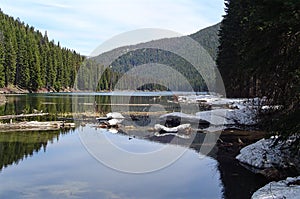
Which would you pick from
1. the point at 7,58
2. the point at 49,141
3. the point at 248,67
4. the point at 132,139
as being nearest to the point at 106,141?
the point at 132,139

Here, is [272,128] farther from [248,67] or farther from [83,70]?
[83,70]

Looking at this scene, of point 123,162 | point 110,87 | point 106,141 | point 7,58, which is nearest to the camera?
point 123,162

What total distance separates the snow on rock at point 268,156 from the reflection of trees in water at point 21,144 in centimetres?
1098

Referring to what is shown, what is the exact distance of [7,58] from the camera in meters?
88.9

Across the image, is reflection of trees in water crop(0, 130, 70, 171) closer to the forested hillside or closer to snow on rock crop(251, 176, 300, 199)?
snow on rock crop(251, 176, 300, 199)

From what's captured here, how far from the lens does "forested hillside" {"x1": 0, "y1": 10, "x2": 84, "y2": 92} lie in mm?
89312

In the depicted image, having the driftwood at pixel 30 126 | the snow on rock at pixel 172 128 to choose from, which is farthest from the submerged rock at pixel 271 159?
the driftwood at pixel 30 126

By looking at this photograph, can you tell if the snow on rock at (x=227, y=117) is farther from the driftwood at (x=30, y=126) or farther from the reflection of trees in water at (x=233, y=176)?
the driftwood at (x=30, y=126)

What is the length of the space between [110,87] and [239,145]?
13061cm

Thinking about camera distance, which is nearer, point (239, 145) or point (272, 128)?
Result: point (272, 128)

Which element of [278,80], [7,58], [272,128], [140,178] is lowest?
[140,178]

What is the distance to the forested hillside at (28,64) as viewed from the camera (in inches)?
3516

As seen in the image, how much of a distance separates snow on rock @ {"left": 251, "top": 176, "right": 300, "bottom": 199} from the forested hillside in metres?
77.1

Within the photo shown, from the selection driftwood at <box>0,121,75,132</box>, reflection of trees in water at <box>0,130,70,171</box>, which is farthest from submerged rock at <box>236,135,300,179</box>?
driftwood at <box>0,121,75,132</box>
